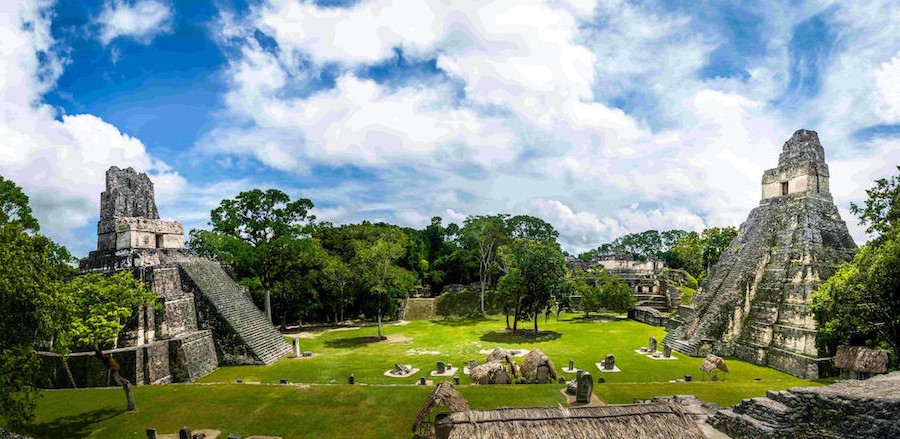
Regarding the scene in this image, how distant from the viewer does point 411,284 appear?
37.0 meters

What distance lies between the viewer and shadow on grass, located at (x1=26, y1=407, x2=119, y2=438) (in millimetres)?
13562

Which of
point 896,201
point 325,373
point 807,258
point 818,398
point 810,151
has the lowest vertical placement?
point 325,373

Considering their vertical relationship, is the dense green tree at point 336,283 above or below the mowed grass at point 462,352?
above

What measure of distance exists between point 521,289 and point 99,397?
23.7 meters

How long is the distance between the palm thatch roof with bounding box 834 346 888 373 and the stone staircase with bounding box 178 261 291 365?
2727 cm

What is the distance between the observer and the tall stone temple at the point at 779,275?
20922mm

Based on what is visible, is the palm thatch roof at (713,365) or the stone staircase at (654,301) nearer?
the palm thatch roof at (713,365)

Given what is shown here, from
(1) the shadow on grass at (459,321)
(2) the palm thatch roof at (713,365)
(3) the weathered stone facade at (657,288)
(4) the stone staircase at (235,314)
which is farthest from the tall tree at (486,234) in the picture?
(2) the palm thatch roof at (713,365)

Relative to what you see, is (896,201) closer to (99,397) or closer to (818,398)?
(818,398)

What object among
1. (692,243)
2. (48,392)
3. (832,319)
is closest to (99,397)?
(48,392)

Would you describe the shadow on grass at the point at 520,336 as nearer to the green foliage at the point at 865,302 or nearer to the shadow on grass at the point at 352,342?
the shadow on grass at the point at 352,342

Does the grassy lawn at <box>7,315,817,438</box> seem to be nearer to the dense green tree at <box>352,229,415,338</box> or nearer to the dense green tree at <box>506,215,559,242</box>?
the dense green tree at <box>352,229,415,338</box>

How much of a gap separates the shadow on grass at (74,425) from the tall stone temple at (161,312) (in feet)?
11.0

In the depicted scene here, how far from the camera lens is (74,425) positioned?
14.2m
